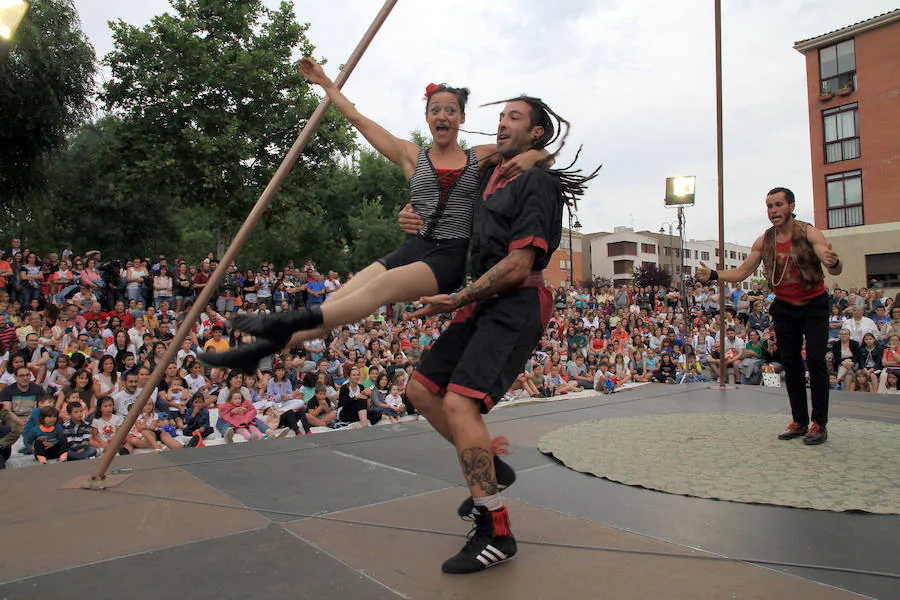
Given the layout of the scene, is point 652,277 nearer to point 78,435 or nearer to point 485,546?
point 78,435

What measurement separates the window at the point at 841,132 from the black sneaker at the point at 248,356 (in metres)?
24.0

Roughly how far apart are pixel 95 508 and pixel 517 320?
1986 millimetres

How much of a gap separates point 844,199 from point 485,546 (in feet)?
77.7

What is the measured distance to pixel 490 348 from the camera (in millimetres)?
2115

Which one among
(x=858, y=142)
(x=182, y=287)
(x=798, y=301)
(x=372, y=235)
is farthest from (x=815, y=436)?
(x=372, y=235)

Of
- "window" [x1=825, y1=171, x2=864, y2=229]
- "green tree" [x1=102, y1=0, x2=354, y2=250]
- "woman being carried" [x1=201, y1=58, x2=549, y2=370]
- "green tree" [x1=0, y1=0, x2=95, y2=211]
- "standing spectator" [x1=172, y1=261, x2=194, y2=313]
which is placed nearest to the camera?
"woman being carried" [x1=201, y1=58, x2=549, y2=370]

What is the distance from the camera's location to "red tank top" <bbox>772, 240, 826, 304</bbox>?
377 centimetres

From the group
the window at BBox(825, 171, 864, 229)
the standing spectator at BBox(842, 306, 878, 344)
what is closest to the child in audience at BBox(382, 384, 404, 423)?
the standing spectator at BBox(842, 306, 878, 344)

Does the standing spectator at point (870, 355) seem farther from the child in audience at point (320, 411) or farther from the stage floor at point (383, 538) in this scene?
the child in audience at point (320, 411)

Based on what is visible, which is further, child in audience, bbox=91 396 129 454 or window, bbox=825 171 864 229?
window, bbox=825 171 864 229

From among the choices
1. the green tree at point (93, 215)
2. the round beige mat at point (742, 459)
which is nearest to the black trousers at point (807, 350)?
the round beige mat at point (742, 459)

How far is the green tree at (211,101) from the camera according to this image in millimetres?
16281

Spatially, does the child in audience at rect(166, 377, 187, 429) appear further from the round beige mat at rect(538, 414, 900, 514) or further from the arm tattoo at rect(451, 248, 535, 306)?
the arm tattoo at rect(451, 248, 535, 306)

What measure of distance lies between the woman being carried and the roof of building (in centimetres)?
2396
